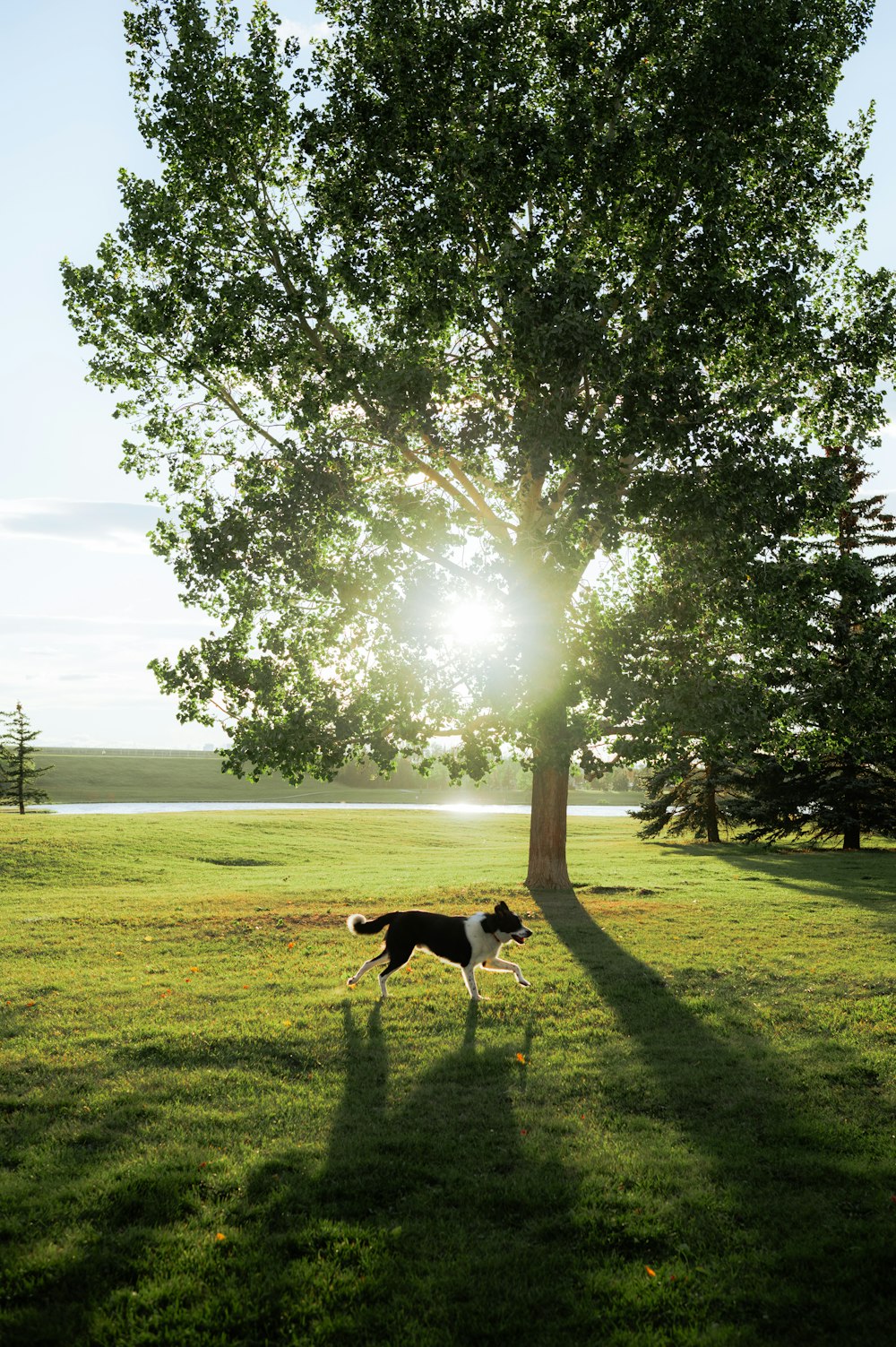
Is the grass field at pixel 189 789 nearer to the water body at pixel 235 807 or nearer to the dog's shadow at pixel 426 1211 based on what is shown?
the water body at pixel 235 807

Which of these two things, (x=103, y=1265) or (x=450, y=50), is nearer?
(x=103, y=1265)

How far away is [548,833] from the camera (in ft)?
77.2

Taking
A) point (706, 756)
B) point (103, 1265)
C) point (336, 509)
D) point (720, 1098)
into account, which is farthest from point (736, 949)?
point (103, 1265)

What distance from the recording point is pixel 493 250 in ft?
57.6

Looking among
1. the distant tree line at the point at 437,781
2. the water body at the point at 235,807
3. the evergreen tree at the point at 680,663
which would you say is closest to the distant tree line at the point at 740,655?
the evergreen tree at the point at 680,663

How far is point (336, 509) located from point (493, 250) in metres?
5.95

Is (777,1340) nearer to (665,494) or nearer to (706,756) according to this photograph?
(665,494)

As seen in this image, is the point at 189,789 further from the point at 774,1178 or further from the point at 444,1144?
the point at 774,1178

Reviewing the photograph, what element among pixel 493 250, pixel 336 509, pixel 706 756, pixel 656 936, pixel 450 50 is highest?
pixel 450 50

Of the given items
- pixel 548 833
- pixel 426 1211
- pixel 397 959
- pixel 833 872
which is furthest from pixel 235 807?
pixel 426 1211

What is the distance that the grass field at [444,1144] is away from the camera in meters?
5.26

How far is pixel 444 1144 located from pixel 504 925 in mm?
4238

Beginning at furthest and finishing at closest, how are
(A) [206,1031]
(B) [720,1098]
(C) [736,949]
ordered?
(C) [736,949] → (A) [206,1031] → (B) [720,1098]

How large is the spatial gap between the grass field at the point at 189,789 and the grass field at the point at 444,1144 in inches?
2858
